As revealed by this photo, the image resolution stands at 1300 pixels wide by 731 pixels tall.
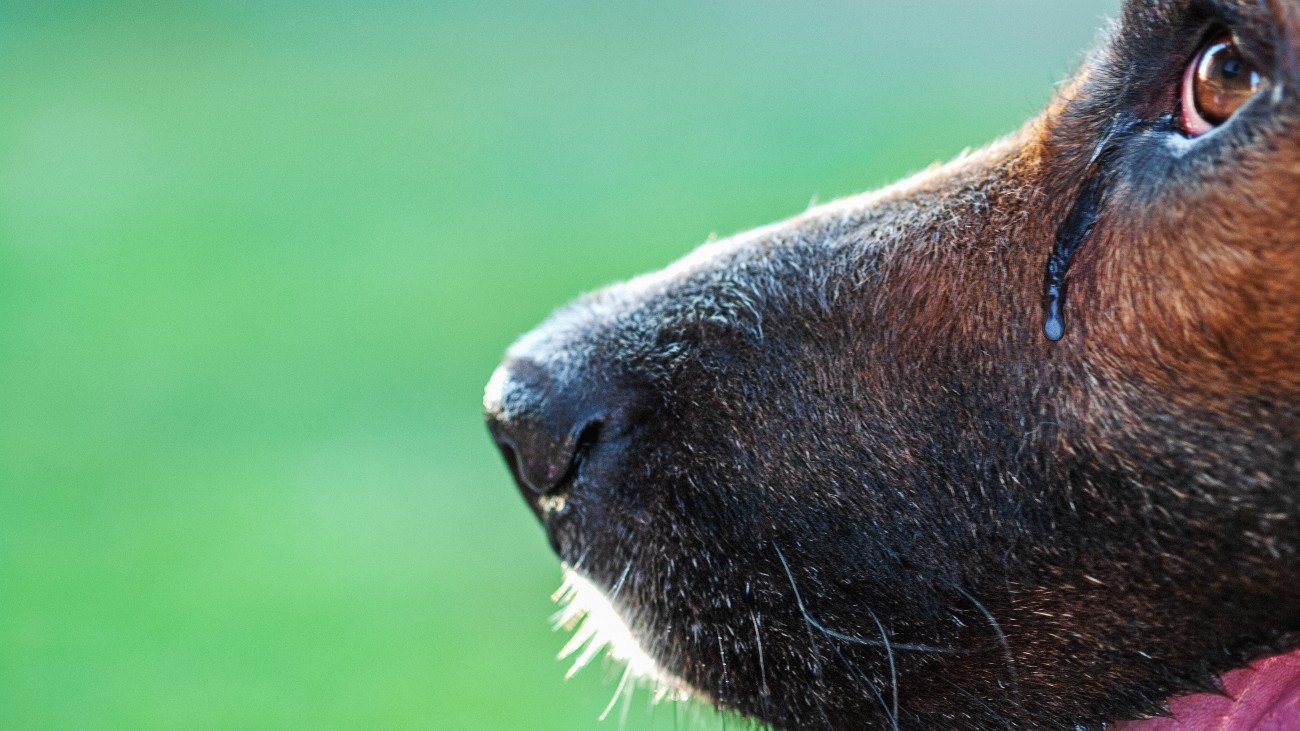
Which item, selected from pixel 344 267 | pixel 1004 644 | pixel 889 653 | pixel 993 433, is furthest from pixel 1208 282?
pixel 344 267

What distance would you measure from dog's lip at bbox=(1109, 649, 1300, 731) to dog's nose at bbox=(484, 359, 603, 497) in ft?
3.86

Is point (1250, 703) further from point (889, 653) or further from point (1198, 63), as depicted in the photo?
point (1198, 63)

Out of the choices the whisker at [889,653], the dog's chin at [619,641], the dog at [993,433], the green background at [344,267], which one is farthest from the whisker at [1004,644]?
the green background at [344,267]

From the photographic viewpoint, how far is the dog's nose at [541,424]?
278 centimetres

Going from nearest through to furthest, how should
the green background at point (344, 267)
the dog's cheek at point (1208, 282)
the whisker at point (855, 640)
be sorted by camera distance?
the dog's cheek at point (1208, 282)
the whisker at point (855, 640)
the green background at point (344, 267)

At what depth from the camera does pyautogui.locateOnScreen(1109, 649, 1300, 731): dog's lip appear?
2.35m

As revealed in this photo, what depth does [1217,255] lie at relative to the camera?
2043 mm

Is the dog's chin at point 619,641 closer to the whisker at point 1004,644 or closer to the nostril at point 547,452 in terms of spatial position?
the nostril at point 547,452

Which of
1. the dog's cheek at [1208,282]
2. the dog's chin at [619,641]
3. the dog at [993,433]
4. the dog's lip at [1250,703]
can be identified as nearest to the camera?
the dog's cheek at [1208,282]

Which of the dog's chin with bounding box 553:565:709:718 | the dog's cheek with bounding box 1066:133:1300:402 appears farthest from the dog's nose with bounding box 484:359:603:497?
the dog's cheek with bounding box 1066:133:1300:402

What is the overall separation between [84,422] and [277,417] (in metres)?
1.31

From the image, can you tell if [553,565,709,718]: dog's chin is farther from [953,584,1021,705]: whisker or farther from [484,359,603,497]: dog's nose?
[953,584,1021,705]: whisker

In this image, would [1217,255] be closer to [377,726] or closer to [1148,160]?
[1148,160]

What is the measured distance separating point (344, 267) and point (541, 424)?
9.67 m
